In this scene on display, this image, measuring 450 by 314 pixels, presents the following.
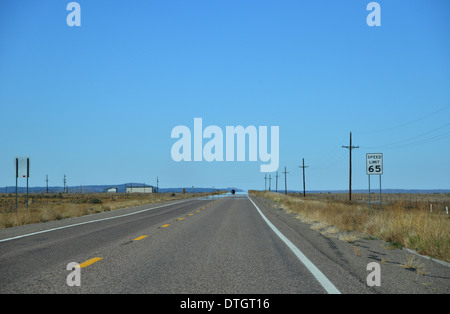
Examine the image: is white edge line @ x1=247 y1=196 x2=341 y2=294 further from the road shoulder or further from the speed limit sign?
the speed limit sign

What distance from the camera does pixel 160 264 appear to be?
306 inches

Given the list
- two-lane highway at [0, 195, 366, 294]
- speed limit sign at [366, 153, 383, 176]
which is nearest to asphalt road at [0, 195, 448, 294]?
two-lane highway at [0, 195, 366, 294]

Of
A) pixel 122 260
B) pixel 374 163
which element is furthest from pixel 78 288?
pixel 374 163

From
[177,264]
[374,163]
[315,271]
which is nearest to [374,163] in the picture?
[374,163]

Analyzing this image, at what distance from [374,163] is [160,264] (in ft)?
49.6

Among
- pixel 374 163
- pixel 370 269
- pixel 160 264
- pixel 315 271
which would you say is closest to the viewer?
pixel 315 271

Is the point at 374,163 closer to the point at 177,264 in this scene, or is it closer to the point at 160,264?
the point at 177,264

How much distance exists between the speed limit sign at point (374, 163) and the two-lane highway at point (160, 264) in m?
9.48

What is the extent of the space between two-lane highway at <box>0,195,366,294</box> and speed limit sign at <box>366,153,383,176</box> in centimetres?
948

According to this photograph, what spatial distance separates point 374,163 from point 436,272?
13.6 metres

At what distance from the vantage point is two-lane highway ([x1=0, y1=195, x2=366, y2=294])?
6.00m

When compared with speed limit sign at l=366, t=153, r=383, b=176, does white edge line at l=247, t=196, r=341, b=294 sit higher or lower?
lower

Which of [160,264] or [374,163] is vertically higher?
[374,163]
